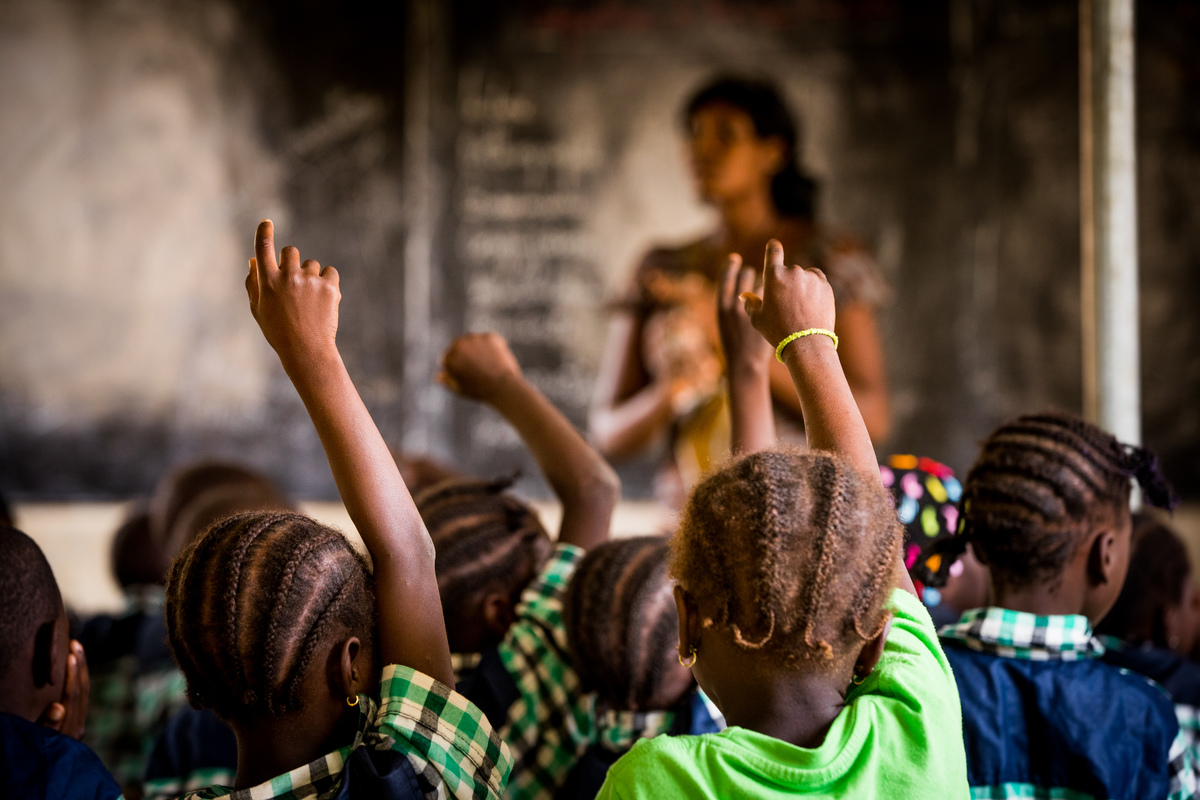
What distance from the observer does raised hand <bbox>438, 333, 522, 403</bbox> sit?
69.4 inches

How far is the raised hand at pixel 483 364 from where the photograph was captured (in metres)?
1.76

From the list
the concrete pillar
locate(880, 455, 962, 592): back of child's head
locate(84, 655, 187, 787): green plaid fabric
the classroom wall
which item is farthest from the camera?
the classroom wall

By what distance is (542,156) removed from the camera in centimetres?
435

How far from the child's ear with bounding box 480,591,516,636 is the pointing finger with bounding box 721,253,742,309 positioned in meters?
0.56

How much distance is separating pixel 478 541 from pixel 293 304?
0.59 meters

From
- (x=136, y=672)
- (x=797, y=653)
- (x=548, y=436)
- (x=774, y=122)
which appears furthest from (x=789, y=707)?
(x=774, y=122)

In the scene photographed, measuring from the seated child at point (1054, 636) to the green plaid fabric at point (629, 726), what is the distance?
1.32ft

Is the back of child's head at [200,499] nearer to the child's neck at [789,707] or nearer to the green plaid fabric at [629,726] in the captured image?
the green plaid fabric at [629,726]

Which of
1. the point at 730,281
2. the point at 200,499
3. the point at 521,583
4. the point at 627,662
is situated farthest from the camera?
the point at 200,499

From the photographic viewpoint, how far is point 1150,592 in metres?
1.97

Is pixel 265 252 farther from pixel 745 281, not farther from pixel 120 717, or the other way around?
pixel 120 717

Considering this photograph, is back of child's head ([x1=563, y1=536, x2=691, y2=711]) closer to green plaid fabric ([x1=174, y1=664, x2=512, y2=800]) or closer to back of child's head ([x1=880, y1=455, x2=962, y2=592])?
green plaid fabric ([x1=174, y1=664, x2=512, y2=800])

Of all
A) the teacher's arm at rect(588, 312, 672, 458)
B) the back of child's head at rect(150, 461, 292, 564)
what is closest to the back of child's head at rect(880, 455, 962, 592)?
the back of child's head at rect(150, 461, 292, 564)

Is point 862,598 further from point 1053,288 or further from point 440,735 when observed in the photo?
point 1053,288
